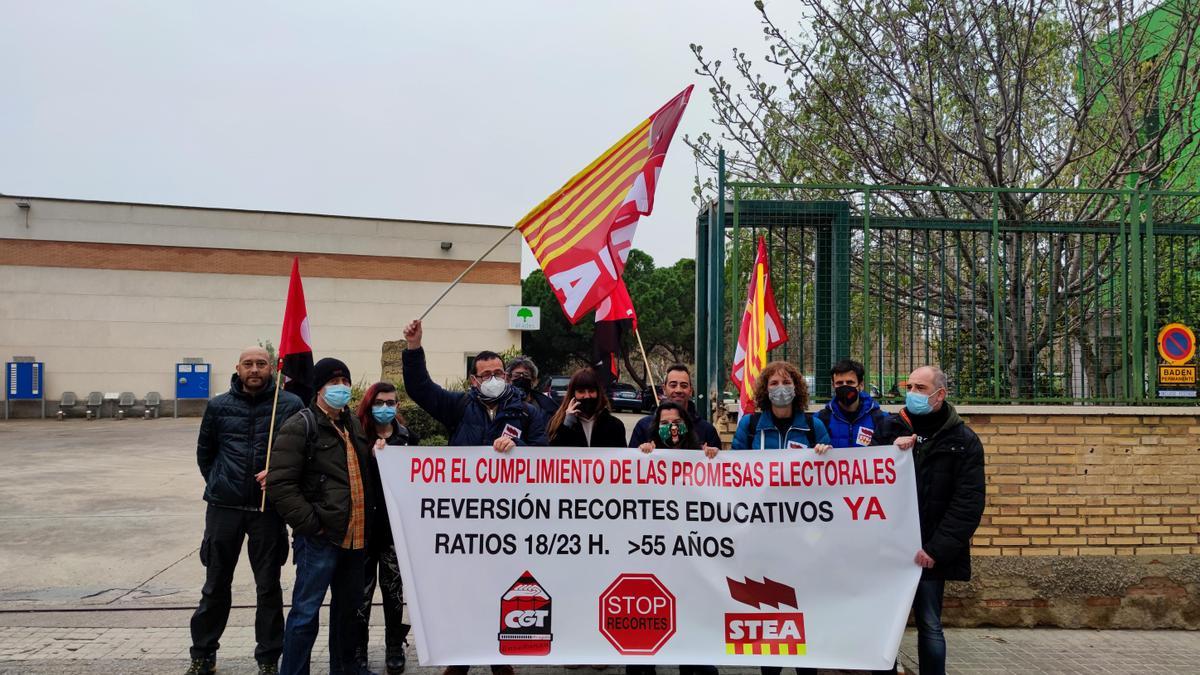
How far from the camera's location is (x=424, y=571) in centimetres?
498

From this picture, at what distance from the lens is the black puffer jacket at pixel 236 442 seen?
5.24 m

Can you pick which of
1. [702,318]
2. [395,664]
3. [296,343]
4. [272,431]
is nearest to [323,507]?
[272,431]

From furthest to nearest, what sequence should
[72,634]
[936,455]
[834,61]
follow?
[834,61] → [72,634] → [936,455]

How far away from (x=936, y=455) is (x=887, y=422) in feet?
1.23

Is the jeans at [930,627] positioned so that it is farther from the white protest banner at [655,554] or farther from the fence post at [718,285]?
the fence post at [718,285]

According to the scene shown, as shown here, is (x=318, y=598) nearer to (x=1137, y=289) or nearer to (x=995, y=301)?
(x=995, y=301)

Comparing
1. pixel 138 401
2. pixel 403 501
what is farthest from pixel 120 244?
pixel 403 501

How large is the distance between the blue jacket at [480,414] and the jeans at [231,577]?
115 centimetres

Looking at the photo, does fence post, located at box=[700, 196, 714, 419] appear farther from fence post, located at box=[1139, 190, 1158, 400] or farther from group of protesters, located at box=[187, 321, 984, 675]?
fence post, located at box=[1139, 190, 1158, 400]

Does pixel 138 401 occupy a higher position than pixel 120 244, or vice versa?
pixel 120 244

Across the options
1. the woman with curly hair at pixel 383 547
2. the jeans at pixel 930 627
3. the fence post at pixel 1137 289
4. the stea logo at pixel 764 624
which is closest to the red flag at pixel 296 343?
the woman with curly hair at pixel 383 547

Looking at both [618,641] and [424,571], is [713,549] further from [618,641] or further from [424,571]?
[424,571]

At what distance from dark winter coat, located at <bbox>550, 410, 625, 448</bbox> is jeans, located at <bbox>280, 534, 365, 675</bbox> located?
1.30 meters

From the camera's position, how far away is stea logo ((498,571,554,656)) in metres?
4.91
